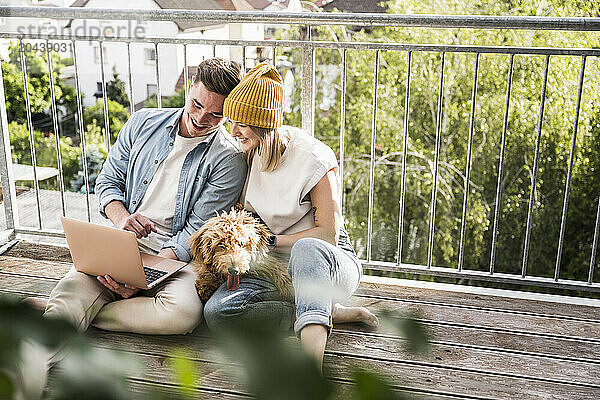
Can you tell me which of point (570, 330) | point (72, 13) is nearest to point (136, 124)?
point (72, 13)

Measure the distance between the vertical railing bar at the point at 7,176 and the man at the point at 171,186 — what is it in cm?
74

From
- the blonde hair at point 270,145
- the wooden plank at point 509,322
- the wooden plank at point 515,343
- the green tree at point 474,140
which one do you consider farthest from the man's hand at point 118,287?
the green tree at point 474,140

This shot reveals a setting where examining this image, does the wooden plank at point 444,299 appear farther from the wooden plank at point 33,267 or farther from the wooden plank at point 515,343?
the wooden plank at point 515,343

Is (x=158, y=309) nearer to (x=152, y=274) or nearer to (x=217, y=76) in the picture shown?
(x=152, y=274)

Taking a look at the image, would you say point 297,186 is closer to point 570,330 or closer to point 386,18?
point 386,18

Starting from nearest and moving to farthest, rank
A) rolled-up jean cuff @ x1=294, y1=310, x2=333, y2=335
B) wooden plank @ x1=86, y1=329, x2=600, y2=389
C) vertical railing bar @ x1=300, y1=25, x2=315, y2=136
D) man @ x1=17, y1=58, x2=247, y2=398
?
rolled-up jean cuff @ x1=294, y1=310, x2=333, y2=335
wooden plank @ x1=86, y1=329, x2=600, y2=389
man @ x1=17, y1=58, x2=247, y2=398
vertical railing bar @ x1=300, y1=25, x2=315, y2=136

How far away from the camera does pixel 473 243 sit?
36.4ft

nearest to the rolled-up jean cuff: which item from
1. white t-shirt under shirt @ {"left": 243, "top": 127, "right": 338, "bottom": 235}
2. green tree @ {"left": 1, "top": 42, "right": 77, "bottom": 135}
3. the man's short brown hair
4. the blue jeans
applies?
the blue jeans

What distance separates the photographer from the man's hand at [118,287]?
200cm

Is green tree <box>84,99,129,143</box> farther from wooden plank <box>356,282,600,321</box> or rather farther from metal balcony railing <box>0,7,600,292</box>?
wooden plank <box>356,282,600,321</box>

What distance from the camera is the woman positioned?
193 cm

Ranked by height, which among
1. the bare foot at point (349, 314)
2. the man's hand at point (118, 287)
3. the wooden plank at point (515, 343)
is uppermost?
the man's hand at point (118, 287)

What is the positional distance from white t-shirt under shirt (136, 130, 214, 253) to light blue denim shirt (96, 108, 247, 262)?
0.02 m

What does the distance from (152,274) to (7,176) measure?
113 centimetres
